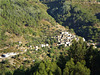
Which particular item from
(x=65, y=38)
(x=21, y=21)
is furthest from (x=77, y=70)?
(x=21, y=21)

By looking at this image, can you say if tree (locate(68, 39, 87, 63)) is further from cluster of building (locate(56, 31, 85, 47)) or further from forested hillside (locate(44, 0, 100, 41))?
forested hillside (locate(44, 0, 100, 41))

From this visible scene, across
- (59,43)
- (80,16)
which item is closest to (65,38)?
(59,43)

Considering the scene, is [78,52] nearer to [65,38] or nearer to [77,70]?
[77,70]

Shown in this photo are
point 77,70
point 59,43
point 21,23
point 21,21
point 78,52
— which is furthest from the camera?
point 21,21

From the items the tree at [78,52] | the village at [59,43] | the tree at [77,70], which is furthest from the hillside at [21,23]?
the tree at [77,70]

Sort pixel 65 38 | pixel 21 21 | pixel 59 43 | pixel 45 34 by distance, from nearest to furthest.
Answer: pixel 59 43, pixel 65 38, pixel 45 34, pixel 21 21

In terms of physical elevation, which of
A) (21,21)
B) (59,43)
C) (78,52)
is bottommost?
(59,43)

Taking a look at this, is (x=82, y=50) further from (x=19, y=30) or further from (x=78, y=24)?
(x=78, y=24)

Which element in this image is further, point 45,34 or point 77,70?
point 45,34

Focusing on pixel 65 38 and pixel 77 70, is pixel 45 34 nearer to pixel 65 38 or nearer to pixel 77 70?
pixel 65 38

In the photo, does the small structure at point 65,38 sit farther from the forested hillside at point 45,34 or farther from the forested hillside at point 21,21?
the forested hillside at point 21,21

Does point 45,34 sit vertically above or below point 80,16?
below

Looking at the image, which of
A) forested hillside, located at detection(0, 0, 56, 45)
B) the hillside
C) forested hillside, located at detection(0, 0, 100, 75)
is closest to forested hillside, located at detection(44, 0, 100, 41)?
forested hillside, located at detection(0, 0, 100, 75)
